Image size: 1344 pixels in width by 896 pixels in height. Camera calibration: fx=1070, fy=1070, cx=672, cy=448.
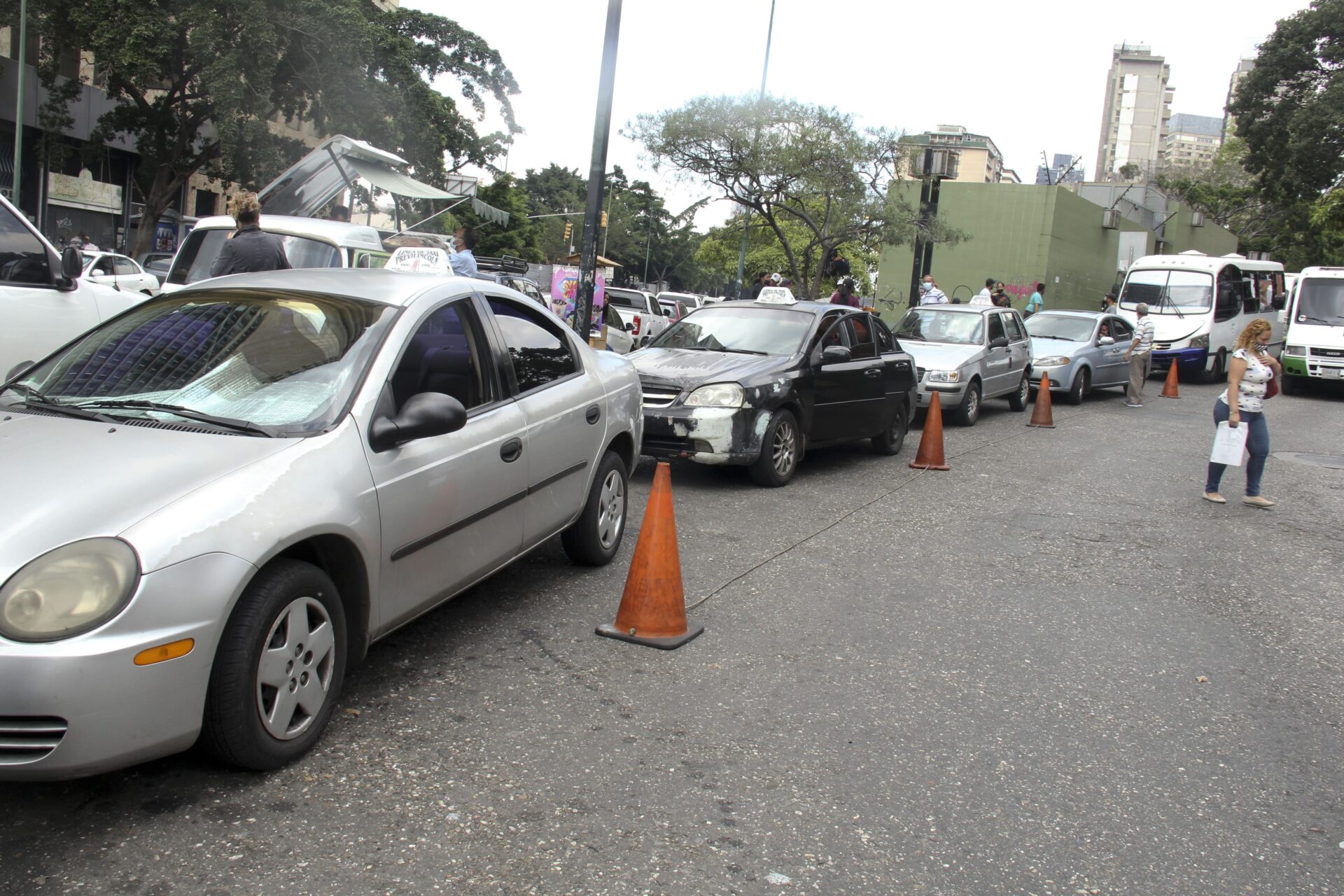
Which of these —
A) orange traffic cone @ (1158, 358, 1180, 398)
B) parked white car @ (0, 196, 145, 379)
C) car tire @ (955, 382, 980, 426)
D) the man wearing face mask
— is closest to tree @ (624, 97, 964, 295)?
the man wearing face mask

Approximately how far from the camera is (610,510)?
5.95 m

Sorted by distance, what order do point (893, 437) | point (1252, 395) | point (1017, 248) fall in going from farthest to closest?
point (1017, 248) < point (893, 437) < point (1252, 395)

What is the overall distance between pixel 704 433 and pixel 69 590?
5806 mm

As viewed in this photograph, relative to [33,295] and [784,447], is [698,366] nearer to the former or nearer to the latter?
[784,447]

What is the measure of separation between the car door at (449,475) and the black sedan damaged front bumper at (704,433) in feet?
11.9

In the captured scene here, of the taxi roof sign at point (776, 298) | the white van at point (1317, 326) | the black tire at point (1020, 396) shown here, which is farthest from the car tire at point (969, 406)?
the white van at point (1317, 326)

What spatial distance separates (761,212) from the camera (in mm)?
22594

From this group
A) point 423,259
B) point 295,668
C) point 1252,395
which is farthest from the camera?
point 423,259

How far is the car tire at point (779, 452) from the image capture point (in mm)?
8555

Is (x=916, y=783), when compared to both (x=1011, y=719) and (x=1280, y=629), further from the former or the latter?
(x=1280, y=629)

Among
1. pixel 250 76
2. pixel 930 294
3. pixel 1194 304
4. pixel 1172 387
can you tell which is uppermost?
pixel 250 76

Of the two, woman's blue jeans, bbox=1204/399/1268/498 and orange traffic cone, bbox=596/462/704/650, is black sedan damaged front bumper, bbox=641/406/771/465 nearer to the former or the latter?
orange traffic cone, bbox=596/462/704/650

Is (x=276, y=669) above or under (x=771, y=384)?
under

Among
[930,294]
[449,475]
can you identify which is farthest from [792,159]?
[449,475]
